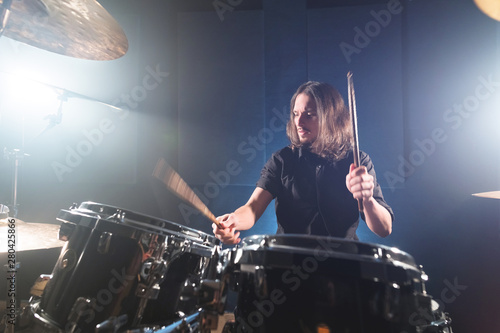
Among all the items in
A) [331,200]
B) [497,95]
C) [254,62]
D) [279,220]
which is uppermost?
[254,62]

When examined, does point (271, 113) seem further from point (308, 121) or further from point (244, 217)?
point (244, 217)

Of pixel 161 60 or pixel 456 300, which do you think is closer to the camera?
pixel 456 300

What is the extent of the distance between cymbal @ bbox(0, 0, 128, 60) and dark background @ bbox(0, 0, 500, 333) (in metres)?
0.39

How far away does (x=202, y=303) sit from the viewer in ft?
3.06

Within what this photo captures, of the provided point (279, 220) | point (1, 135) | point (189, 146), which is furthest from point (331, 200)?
point (1, 135)

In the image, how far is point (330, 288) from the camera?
2.83 ft

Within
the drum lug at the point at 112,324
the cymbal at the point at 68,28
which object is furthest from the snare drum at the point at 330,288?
the cymbal at the point at 68,28

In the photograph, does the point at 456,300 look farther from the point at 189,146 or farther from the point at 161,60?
the point at 161,60

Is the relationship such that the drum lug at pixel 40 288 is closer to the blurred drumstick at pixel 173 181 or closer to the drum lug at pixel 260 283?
the blurred drumstick at pixel 173 181

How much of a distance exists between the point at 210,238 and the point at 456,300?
1.73 m

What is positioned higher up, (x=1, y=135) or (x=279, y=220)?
(x=1, y=135)

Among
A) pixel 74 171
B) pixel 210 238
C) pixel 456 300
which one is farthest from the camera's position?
pixel 74 171

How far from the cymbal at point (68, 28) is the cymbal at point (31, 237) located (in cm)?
90

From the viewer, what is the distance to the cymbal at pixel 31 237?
1316 mm
